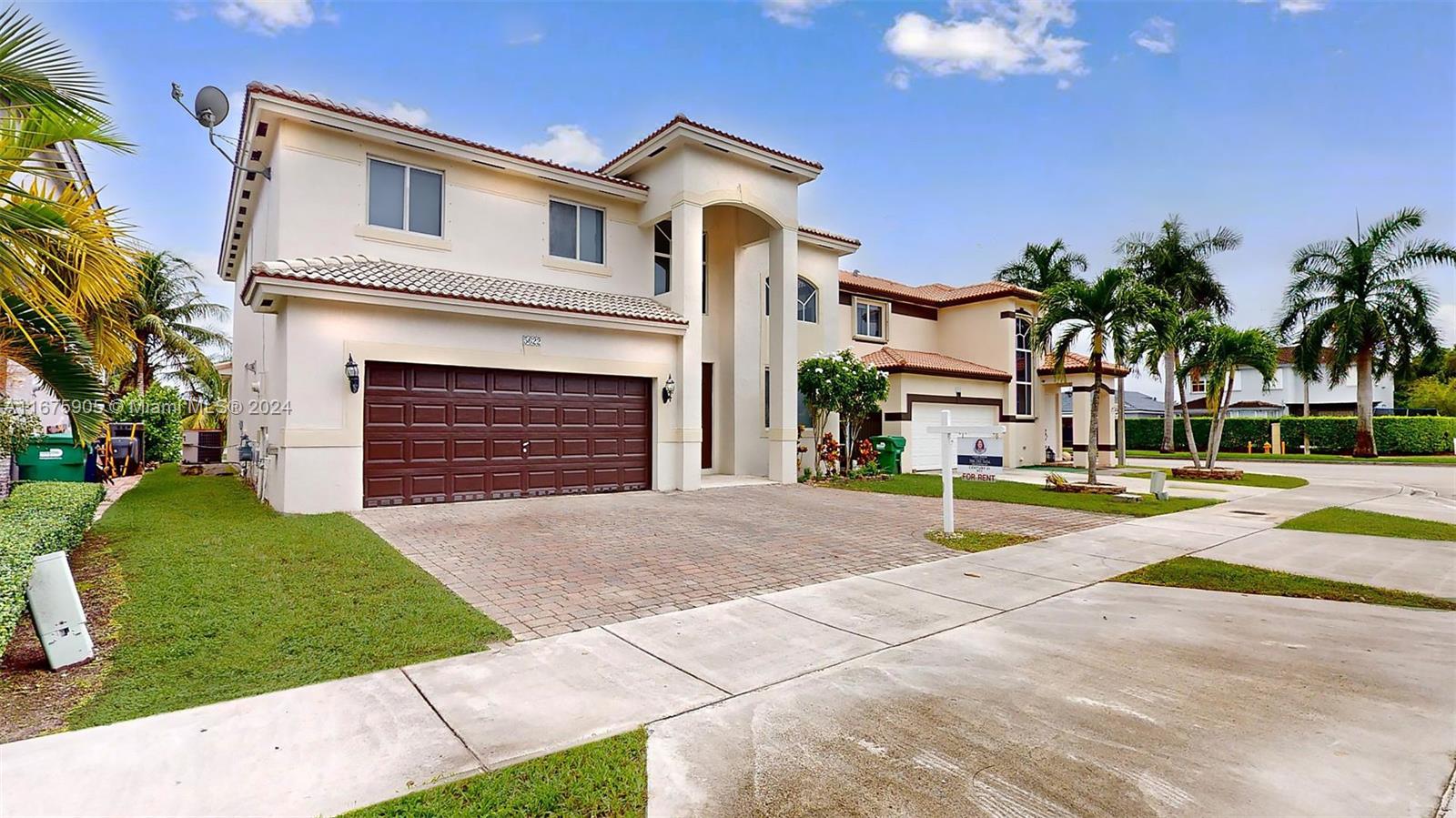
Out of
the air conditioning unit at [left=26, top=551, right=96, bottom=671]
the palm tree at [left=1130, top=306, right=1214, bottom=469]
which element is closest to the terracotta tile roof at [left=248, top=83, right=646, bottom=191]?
the air conditioning unit at [left=26, top=551, right=96, bottom=671]

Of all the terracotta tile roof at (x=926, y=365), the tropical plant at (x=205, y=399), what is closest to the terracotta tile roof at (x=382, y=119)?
the terracotta tile roof at (x=926, y=365)

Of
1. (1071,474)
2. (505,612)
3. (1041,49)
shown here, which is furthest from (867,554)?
(1071,474)

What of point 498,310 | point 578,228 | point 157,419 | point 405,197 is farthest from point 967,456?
point 157,419

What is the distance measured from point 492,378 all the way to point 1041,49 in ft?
46.6

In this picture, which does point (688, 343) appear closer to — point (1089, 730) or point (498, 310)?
point (498, 310)

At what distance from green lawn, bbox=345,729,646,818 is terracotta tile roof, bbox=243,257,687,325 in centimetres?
983

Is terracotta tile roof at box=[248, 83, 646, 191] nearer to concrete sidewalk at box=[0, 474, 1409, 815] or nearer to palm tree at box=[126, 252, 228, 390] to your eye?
concrete sidewalk at box=[0, 474, 1409, 815]

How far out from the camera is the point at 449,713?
143 inches

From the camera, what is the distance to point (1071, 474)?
21578 millimetres

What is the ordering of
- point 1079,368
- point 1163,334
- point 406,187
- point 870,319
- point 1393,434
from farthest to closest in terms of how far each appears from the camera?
point 1393,434 → point 1079,368 → point 870,319 → point 1163,334 → point 406,187

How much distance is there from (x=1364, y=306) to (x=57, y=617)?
40.0m

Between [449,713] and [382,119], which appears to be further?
[382,119]

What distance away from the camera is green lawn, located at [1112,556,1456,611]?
245 inches

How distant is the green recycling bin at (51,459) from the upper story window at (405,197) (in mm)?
7148
